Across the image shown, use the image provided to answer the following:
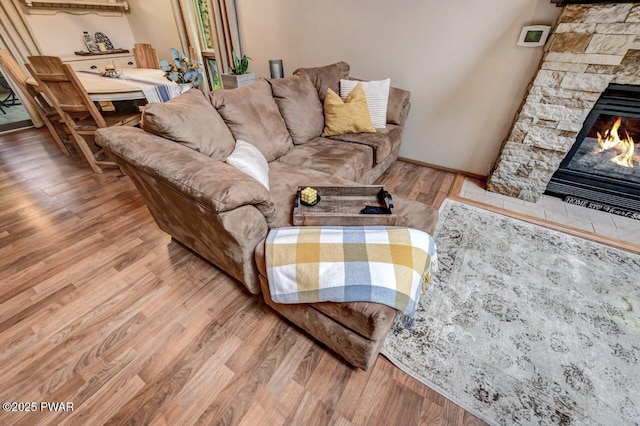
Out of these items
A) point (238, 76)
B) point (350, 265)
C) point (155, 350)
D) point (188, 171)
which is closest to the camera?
point (350, 265)

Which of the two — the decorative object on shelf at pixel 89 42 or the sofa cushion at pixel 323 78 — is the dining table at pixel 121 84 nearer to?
the sofa cushion at pixel 323 78

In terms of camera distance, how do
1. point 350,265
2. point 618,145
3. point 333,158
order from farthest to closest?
point 618,145 < point 333,158 < point 350,265

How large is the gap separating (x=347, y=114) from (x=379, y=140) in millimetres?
354

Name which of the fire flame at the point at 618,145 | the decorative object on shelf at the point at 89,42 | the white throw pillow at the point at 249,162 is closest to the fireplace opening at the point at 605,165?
the fire flame at the point at 618,145

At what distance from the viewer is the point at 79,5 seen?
3.76 m

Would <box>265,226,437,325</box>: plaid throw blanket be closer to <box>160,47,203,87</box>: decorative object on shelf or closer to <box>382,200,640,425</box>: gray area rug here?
<box>382,200,640,425</box>: gray area rug

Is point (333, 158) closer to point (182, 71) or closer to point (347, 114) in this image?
point (347, 114)

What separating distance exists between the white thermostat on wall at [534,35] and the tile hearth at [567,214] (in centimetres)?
A: 114

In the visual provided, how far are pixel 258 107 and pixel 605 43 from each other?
2.21m

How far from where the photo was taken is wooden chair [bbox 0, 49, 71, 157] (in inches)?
89.3

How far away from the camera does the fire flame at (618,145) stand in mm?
1979

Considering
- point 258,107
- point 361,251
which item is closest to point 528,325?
point 361,251

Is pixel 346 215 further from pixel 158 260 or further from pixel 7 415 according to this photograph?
pixel 7 415

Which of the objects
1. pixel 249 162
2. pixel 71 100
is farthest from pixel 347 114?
pixel 71 100
